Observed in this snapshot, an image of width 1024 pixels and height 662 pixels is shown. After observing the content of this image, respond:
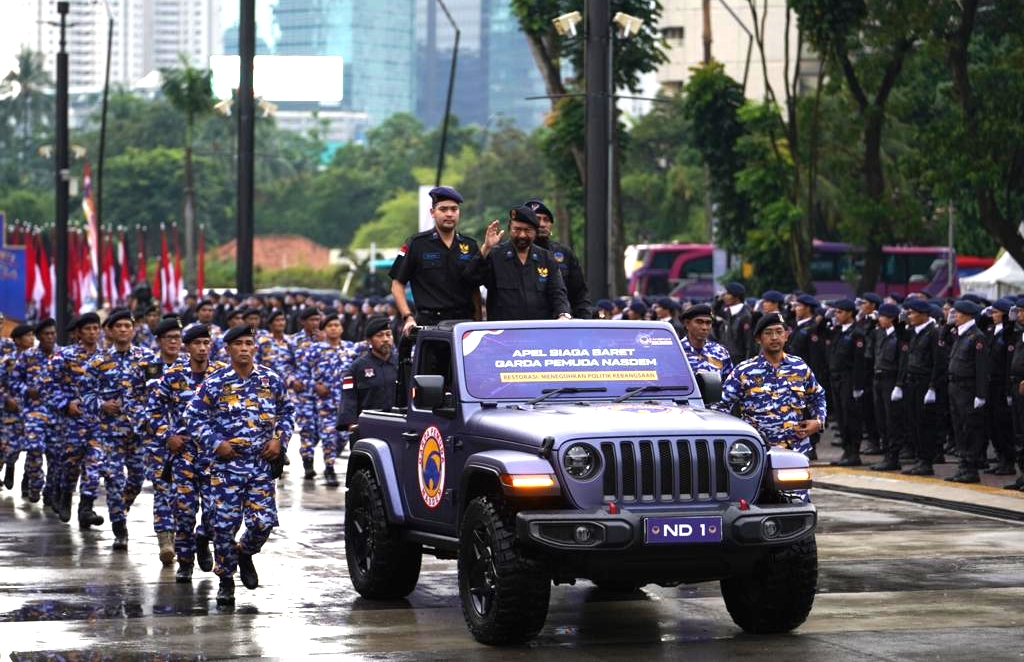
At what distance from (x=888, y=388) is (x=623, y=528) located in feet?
44.5

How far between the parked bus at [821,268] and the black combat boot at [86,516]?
166 ft

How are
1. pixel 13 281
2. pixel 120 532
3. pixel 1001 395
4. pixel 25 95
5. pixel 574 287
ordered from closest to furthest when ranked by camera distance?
pixel 574 287 < pixel 120 532 < pixel 1001 395 < pixel 13 281 < pixel 25 95

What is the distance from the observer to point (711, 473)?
11375mm

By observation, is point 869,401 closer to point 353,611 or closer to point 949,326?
point 949,326

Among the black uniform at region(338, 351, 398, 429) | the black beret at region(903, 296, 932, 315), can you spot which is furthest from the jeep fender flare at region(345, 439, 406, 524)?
the black beret at region(903, 296, 932, 315)

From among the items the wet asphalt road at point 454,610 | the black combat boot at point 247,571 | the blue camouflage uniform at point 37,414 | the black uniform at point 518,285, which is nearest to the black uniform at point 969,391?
the wet asphalt road at point 454,610

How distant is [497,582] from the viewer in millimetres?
11297

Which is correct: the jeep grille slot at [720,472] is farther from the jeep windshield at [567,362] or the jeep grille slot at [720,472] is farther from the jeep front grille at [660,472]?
the jeep windshield at [567,362]

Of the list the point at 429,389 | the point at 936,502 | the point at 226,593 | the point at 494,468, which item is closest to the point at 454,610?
the point at 226,593

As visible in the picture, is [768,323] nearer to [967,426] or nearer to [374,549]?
[374,549]

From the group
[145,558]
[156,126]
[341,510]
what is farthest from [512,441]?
[156,126]

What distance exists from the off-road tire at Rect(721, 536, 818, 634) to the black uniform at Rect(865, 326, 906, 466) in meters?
11.6

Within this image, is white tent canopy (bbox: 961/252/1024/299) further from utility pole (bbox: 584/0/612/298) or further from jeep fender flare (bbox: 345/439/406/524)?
jeep fender flare (bbox: 345/439/406/524)

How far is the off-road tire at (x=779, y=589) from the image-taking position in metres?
11.7
